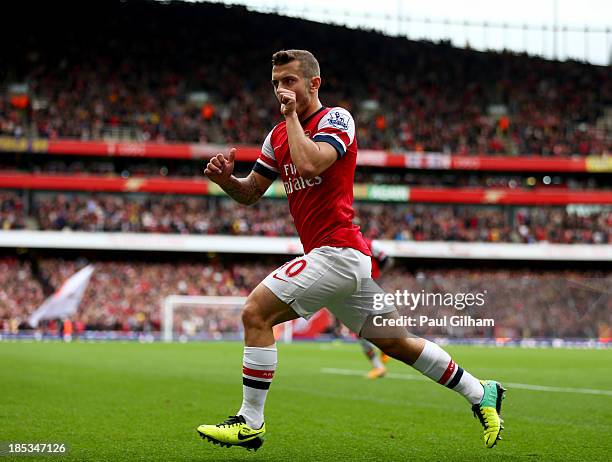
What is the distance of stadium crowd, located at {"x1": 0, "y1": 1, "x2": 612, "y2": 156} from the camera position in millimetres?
45188

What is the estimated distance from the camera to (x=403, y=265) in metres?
47.2

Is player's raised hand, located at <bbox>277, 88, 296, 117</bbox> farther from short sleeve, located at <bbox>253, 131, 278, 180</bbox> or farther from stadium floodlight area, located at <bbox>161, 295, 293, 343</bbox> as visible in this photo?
stadium floodlight area, located at <bbox>161, 295, 293, 343</bbox>

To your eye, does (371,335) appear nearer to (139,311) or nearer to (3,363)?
(3,363)

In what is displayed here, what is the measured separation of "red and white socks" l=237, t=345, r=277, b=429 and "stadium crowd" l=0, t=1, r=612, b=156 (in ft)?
132

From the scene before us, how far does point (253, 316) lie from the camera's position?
513 centimetres

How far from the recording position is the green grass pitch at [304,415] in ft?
18.6

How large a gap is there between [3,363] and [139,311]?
21706mm

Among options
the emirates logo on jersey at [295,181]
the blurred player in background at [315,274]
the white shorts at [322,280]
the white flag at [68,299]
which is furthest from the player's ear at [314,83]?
the white flag at [68,299]

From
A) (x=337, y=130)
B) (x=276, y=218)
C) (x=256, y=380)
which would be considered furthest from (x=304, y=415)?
(x=276, y=218)

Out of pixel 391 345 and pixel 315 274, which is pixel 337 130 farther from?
pixel 391 345

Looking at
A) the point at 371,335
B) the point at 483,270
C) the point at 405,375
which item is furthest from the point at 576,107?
the point at 371,335

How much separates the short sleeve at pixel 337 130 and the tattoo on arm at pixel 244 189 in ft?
2.67

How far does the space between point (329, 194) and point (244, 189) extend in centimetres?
81

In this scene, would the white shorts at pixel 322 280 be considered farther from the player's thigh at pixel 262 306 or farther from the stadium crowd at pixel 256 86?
the stadium crowd at pixel 256 86
